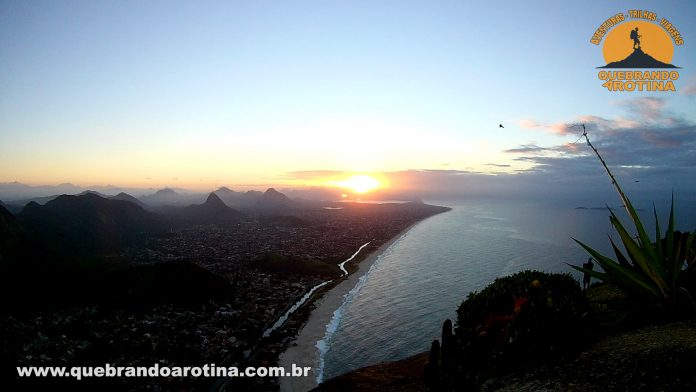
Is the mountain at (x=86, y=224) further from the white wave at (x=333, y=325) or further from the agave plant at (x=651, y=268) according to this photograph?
the agave plant at (x=651, y=268)

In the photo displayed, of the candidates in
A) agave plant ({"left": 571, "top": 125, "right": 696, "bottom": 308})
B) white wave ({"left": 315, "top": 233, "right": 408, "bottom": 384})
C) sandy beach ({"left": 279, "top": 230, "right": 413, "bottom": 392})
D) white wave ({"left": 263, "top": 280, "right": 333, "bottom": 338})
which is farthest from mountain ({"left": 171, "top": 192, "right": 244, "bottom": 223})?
agave plant ({"left": 571, "top": 125, "right": 696, "bottom": 308})

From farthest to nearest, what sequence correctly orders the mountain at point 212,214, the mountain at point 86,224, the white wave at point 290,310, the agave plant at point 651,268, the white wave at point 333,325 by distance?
the mountain at point 212,214, the mountain at point 86,224, the white wave at point 290,310, the white wave at point 333,325, the agave plant at point 651,268

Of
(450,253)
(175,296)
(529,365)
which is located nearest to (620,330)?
(529,365)

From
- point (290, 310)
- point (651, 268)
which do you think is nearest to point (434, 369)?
point (651, 268)

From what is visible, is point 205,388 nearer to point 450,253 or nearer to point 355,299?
point 355,299

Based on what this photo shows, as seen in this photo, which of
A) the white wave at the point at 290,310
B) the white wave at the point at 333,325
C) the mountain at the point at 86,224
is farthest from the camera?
the mountain at the point at 86,224

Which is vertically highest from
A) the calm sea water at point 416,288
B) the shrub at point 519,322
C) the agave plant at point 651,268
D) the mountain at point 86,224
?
the agave plant at point 651,268

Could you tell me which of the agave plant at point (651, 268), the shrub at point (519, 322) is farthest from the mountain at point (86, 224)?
the agave plant at point (651, 268)
